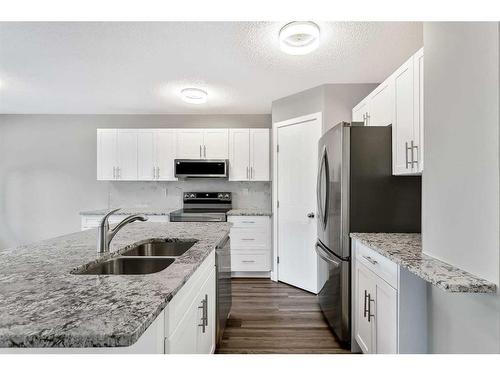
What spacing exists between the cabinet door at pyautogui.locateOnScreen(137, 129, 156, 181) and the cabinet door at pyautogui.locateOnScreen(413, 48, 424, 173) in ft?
11.0

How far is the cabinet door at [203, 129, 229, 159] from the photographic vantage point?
13.2ft

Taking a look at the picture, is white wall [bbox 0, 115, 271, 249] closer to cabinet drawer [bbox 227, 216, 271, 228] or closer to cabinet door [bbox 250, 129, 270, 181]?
cabinet door [bbox 250, 129, 270, 181]

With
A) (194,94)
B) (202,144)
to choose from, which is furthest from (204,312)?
(202,144)

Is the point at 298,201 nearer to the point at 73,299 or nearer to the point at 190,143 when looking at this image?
the point at 190,143

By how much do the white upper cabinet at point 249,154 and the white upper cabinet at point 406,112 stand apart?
195 cm

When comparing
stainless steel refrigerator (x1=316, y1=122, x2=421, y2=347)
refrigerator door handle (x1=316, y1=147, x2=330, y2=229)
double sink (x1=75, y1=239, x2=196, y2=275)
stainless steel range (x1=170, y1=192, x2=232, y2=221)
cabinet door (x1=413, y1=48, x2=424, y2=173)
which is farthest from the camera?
stainless steel range (x1=170, y1=192, x2=232, y2=221)

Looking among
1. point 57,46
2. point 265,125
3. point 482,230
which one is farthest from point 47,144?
point 482,230

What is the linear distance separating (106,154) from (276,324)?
10.7 feet

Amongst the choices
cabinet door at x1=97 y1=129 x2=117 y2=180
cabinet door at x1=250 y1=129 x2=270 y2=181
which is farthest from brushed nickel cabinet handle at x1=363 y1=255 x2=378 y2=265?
cabinet door at x1=97 y1=129 x2=117 y2=180

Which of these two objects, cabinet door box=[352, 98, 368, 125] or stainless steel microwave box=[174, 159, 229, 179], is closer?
cabinet door box=[352, 98, 368, 125]

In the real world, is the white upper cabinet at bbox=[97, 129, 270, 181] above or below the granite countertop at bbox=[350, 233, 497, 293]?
above

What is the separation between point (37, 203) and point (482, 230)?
5.37 metres

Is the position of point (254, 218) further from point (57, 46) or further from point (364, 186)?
point (57, 46)

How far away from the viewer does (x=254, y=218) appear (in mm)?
3779
